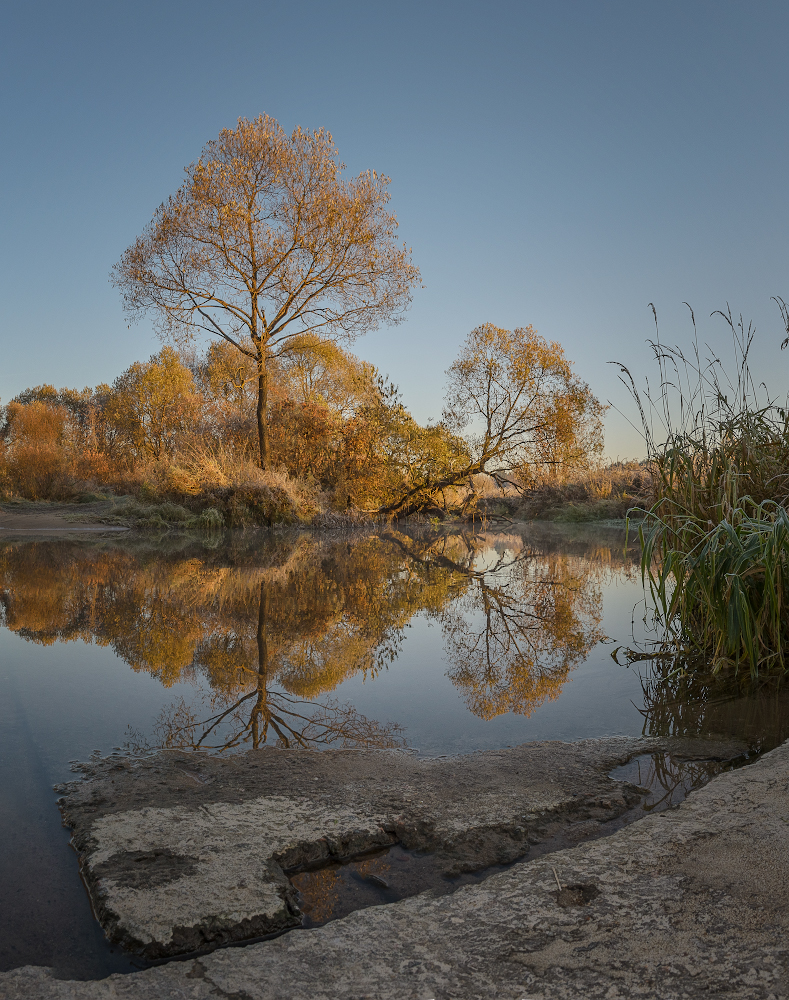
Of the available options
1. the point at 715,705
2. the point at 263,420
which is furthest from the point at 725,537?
the point at 263,420

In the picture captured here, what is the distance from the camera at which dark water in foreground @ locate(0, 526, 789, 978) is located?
193 centimetres

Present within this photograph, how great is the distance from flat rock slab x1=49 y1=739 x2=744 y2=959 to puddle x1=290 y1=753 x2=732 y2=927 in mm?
23

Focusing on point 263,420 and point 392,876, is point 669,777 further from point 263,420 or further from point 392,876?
point 263,420

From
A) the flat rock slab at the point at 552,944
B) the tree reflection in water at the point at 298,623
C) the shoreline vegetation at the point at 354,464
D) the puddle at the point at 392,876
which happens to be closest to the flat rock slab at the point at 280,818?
the puddle at the point at 392,876

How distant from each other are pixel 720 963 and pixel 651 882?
1.00 ft

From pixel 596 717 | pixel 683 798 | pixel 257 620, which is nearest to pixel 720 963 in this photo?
pixel 683 798

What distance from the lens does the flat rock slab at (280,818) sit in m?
1.50

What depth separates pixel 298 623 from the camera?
4.83 metres

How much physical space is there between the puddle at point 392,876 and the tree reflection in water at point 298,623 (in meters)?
0.85

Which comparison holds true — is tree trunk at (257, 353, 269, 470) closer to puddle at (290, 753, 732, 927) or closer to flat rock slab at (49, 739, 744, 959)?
flat rock slab at (49, 739, 744, 959)

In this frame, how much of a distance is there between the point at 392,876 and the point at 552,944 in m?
0.53

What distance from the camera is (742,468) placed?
405 cm

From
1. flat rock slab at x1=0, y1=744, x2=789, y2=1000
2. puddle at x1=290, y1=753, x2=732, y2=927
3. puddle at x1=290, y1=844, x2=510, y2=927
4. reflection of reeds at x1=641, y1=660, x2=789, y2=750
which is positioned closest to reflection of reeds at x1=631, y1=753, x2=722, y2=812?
puddle at x1=290, y1=753, x2=732, y2=927

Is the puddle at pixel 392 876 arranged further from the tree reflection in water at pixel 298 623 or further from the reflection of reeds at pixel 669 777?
the tree reflection in water at pixel 298 623
